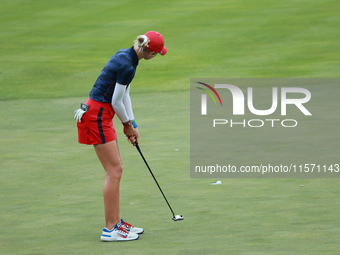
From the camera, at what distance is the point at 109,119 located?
21.5ft

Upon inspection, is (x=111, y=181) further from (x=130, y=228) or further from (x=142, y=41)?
(x=142, y=41)

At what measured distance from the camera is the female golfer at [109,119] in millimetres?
6383

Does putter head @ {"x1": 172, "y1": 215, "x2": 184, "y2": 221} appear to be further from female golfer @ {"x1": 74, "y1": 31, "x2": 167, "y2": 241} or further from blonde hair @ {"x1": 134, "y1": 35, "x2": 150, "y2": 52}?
blonde hair @ {"x1": 134, "y1": 35, "x2": 150, "y2": 52}

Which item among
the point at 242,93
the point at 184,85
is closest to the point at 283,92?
the point at 242,93

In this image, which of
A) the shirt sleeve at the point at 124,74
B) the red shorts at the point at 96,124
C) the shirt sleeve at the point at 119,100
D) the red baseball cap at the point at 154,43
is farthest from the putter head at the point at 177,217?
the red baseball cap at the point at 154,43

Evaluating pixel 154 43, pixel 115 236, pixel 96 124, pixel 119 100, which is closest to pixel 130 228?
pixel 115 236

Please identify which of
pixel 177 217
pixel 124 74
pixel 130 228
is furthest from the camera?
pixel 177 217

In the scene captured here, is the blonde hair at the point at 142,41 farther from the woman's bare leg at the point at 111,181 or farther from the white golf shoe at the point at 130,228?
the white golf shoe at the point at 130,228

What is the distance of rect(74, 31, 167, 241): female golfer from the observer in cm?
638

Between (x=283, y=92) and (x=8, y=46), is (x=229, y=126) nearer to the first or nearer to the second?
(x=283, y=92)

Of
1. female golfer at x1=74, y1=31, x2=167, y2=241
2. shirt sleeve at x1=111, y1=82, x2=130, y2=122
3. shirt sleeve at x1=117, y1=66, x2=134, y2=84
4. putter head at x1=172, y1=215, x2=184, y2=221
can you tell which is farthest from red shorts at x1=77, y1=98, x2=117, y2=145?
putter head at x1=172, y1=215, x2=184, y2=221

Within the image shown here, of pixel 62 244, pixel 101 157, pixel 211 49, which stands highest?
pixel 211 49

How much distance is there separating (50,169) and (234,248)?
396 cm

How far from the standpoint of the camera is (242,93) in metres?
14.7
